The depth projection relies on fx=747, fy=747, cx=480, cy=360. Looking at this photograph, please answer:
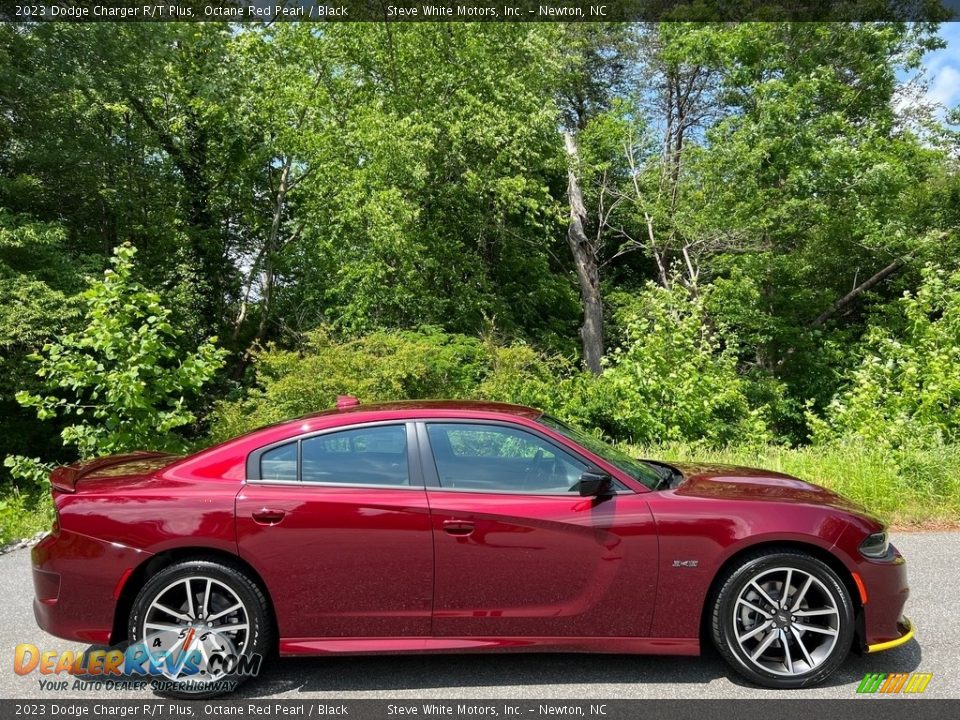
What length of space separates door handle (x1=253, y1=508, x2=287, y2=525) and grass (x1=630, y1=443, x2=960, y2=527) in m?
5.50

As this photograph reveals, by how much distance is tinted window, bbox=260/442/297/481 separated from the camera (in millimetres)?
3975

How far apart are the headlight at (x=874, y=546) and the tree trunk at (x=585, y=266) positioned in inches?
704

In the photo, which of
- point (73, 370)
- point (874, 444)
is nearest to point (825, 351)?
point (874, 444)

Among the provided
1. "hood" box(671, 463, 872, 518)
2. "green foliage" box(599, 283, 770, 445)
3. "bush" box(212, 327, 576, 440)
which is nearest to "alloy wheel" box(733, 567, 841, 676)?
"hood" box(671, 463, 872, 518)

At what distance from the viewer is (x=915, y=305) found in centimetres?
1344

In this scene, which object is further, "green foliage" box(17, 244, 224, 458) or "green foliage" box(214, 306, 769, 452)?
"green foliage" box(214, 306, 769, 452)

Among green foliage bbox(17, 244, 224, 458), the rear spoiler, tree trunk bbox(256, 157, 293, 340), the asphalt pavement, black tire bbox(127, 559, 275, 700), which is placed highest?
tree trunk bbox(256, 157, 293, 340)

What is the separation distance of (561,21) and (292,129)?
8.56m

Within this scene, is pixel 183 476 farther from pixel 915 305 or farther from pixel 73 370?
pixel 915 305

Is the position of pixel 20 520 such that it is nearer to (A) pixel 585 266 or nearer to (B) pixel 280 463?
(B) pixel 280 463

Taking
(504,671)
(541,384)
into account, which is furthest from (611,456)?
(541,384)

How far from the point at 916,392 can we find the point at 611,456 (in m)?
9.21

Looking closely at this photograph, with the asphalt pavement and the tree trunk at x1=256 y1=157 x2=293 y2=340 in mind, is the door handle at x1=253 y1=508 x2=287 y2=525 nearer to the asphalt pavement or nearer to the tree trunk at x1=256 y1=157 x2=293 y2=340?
the asphalt pavement

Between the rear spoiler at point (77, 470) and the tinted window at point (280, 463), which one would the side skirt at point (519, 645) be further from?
the rear spoiler at point (77, 470)
